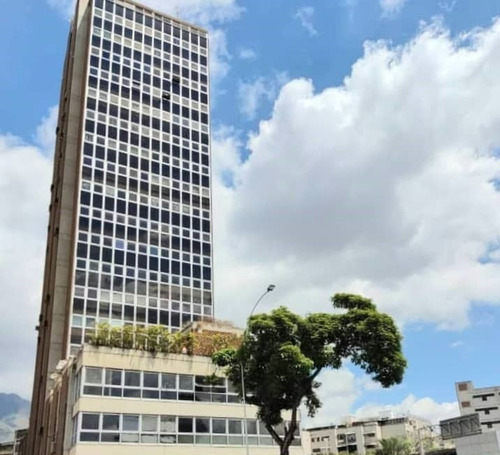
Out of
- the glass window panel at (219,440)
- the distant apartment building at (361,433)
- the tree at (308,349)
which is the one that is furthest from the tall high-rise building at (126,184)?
the distant apartment building at (361,433)

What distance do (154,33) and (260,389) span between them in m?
64.3

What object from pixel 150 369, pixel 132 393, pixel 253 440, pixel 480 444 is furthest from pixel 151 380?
pixel 480 444

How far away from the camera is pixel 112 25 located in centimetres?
7825

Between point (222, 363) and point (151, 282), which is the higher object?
point (151, 282)

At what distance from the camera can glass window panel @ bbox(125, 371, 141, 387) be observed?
108 feet

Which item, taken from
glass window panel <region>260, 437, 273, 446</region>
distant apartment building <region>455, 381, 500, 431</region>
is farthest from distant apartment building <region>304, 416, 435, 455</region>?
glass window panel <region>260, 437, 273, 446</region>

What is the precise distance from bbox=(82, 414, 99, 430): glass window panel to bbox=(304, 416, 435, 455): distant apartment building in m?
91.2

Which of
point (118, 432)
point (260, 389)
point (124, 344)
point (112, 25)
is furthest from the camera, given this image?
point (112, 25)

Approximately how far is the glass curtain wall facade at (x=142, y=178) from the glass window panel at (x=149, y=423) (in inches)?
1118

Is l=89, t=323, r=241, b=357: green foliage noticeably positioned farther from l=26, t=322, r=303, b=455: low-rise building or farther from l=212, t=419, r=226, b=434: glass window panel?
l=212, t=419, r=226, b=434: glass window panel

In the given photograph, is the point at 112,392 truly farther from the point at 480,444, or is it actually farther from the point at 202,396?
the point at 480,444

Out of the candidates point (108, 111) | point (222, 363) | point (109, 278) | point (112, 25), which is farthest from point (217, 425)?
point (112, 25)

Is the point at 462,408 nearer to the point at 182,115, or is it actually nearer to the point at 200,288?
the point at 200,288

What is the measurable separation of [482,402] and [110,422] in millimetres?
84619
